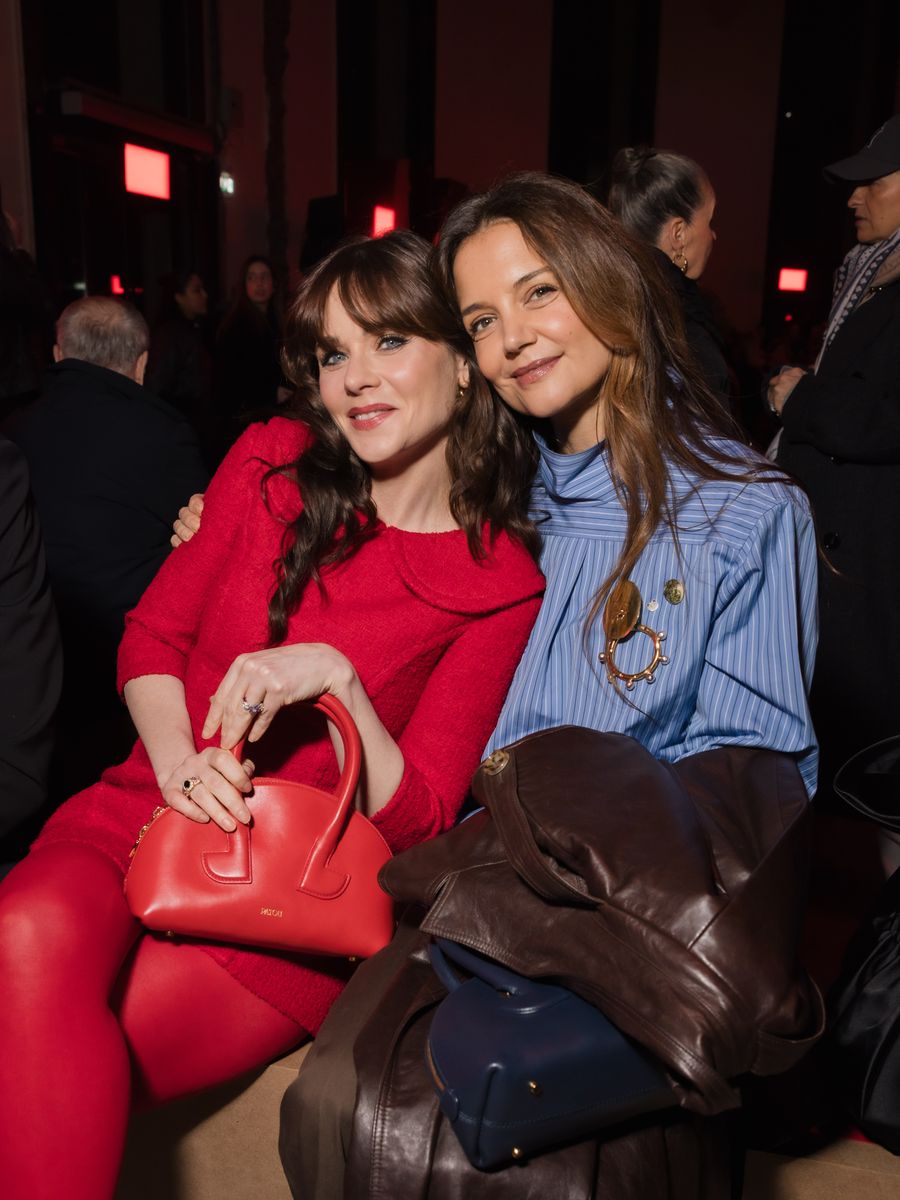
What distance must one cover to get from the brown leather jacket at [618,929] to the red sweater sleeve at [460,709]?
0.30 metres

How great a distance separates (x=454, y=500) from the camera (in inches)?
71.3

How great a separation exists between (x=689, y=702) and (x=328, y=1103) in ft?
2.37

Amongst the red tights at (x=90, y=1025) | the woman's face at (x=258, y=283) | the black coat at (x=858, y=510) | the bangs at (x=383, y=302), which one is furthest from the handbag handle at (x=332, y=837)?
the woman's face at (x=258, y=283)

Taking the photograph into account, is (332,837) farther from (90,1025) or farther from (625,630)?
(625,630)

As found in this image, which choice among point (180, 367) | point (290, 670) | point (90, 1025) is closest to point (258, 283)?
point (180, 367)

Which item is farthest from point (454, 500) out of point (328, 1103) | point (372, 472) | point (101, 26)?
point (101, 26)

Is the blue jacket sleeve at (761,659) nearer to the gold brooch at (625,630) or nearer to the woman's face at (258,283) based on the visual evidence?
the gold brooch at (625,630)

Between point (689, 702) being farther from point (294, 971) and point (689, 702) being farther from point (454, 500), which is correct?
point (294, 971)

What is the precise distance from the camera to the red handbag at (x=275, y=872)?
1.41 m

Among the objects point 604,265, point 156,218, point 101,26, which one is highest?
point 101,26

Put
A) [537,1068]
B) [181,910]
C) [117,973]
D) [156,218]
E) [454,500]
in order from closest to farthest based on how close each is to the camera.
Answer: [537,1068]
[181,910]
[117,973]
[454,500]
[156,218]

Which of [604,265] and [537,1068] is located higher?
[604,265]

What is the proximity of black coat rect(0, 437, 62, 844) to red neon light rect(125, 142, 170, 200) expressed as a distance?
5.93 meters

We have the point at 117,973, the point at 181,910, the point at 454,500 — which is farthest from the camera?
the point at 454,500
